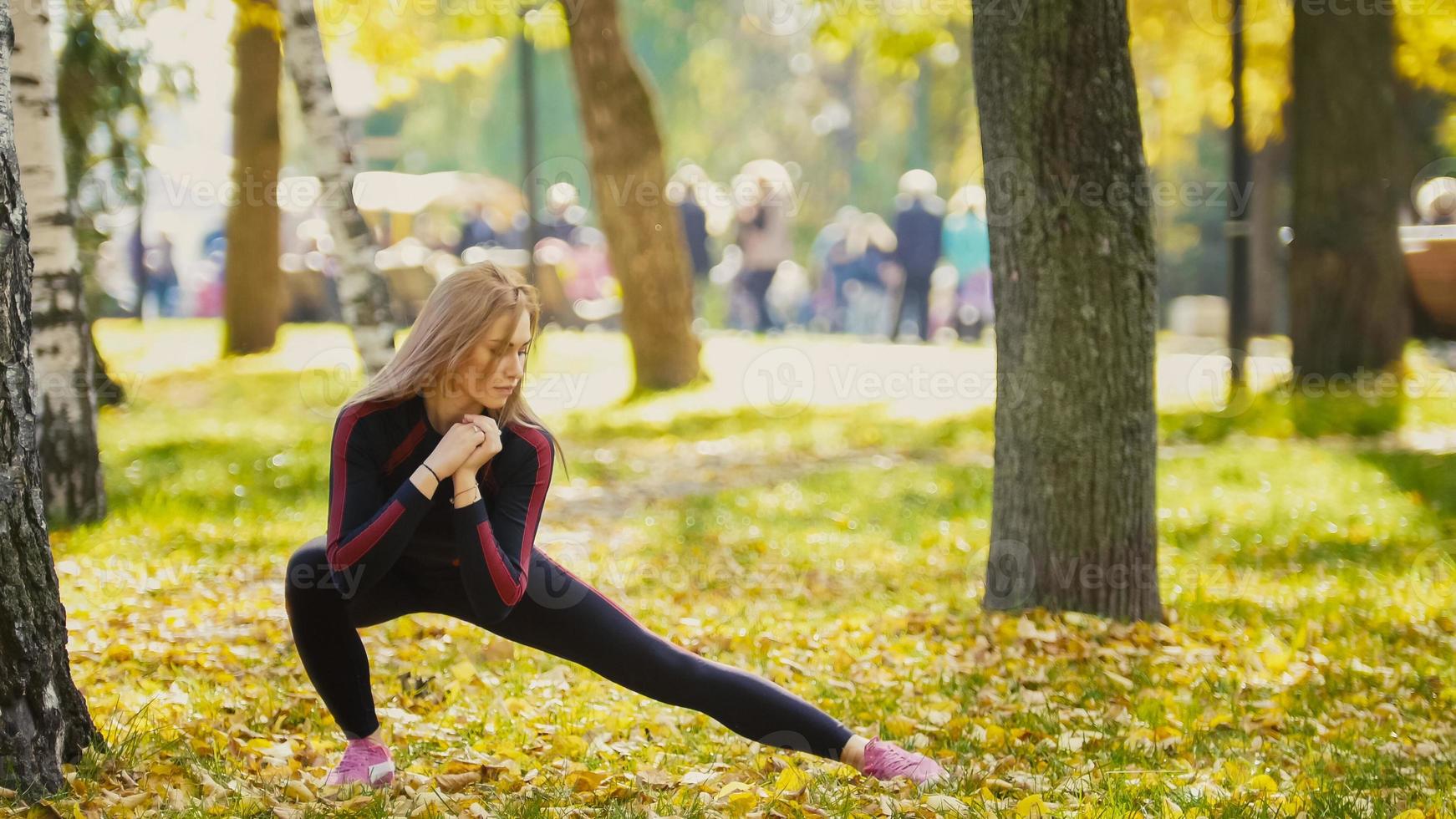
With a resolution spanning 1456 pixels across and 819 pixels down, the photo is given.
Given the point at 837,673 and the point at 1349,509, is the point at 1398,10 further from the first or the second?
the point at 837,673

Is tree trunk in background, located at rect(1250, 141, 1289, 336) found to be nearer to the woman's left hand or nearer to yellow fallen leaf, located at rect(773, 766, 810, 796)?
yellow fallen leaf, located at rect(773, 766, 810, 796)

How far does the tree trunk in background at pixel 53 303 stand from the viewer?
6312 mm

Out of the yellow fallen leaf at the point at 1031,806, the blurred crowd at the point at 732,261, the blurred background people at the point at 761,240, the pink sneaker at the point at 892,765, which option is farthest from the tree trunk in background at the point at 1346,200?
the yellow fallen leaf at the point at 1031,806

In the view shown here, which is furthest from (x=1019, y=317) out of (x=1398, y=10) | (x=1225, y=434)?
(x=1398, y=10)

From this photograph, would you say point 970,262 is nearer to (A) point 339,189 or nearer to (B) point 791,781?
(A) point 339,189

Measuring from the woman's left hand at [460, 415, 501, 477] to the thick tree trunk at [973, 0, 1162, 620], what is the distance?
8.71ft

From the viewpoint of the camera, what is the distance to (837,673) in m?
5.12

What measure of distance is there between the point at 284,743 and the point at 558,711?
2.94ft

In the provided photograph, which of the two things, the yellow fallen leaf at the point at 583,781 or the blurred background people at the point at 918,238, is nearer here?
the yellow fallen leaf at the point at 583,781

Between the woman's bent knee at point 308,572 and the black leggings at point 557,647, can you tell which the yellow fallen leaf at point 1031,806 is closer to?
the black leggings at point 557,647

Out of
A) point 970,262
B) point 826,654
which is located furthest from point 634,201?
point 826,654

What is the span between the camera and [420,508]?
3.45 meters

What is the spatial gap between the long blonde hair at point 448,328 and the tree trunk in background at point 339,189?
12.3ft

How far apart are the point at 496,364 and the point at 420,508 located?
413 mm
